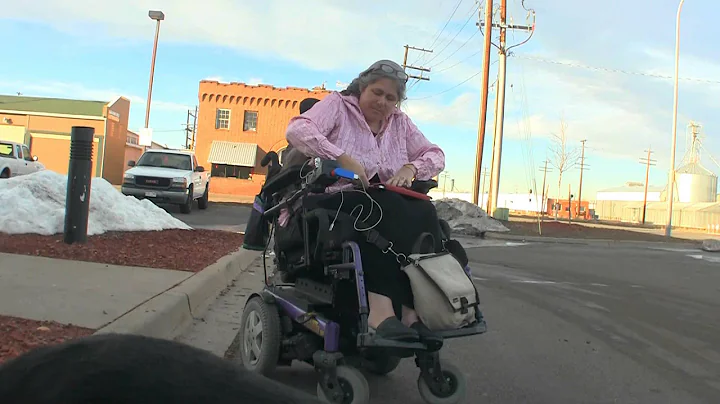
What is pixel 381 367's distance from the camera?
369 centimetres

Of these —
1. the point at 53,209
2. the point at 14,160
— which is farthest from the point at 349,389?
the point at 14,160

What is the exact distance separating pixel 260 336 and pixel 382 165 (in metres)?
1.26

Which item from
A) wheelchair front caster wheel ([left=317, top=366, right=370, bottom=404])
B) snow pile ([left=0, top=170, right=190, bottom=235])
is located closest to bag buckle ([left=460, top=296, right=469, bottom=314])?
wheelchair front caster wheel ([left=317, top=366, right=370, bottom=404])

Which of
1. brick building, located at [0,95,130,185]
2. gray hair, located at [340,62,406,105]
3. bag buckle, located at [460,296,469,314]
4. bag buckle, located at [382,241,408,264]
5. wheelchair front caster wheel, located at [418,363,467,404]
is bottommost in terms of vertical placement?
wheelchair front caster wheel, located at [418,363,467,404]

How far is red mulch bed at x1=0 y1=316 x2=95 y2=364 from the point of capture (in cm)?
299

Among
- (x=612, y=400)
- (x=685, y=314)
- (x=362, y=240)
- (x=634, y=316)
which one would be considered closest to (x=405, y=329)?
(x=362, y=240)

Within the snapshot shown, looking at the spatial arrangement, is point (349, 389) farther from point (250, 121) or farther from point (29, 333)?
point (250, 121)

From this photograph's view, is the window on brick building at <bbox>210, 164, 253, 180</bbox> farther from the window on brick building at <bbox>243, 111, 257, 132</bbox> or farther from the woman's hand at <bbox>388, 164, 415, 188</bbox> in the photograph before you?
the woman's hand at <bbox>388, 164, 415, 188</bbox>

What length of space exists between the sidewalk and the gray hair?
6.55 ft

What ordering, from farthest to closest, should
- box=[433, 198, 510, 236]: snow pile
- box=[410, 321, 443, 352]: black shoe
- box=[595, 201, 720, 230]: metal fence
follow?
box=[595, 201, 720, 230]: metal fence
box=[433, 198, 510, 236]: snow pile
box=[410, 321, 443, 352]: black shoe

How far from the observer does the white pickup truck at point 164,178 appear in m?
15.4

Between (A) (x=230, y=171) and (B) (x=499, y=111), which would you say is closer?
(B) (x=499, y=111)

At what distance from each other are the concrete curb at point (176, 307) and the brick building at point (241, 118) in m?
31.5

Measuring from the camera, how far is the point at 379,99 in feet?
11.3
